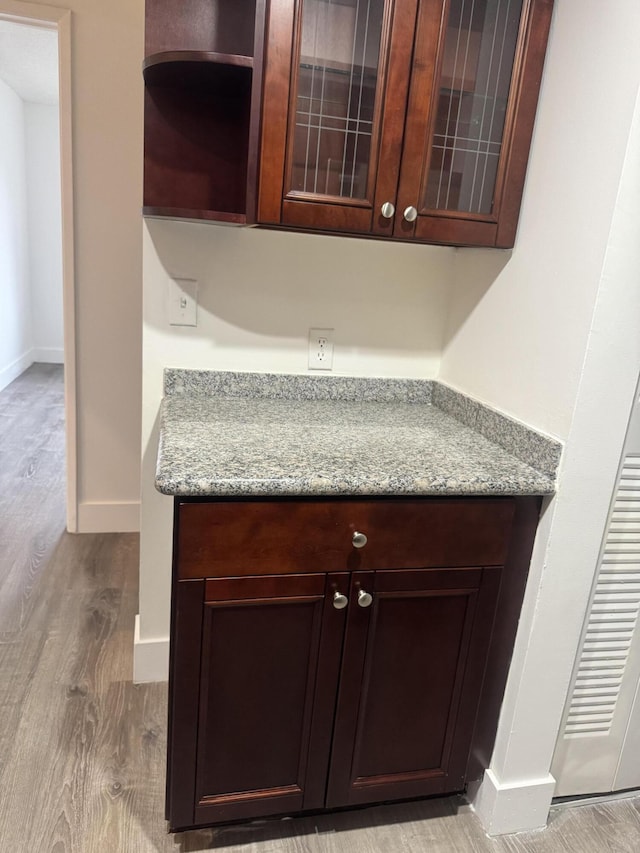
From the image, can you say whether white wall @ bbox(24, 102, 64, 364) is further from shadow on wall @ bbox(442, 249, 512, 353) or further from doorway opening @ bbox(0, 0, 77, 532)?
shadow on wall @ bbox(442, 249, 512, 353)

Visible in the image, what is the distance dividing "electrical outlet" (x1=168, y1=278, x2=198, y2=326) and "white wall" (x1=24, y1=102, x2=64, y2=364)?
4.71 meters

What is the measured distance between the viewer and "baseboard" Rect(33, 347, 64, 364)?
6285 millimetres

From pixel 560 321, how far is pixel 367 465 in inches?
19.4

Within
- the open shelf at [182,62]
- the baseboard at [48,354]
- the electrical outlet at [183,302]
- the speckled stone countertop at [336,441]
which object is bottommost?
the baseboard at [48,354]

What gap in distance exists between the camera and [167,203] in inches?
61.1

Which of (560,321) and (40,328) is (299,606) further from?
(40,328)

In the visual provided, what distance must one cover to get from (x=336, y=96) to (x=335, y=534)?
88cm

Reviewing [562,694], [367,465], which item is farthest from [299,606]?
[562,694]

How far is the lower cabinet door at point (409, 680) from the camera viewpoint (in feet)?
4.17

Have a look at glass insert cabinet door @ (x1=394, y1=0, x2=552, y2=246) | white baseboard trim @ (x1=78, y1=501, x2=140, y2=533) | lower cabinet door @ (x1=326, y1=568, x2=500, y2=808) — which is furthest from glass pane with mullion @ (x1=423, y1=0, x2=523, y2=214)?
white baseboard trim @ (x1=78, y1=501, x2=140, y2=533)

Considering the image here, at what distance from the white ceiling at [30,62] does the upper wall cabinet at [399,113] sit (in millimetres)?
2646

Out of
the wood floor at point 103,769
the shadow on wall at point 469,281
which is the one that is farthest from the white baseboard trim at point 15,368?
the shadow on wall at point 469,281

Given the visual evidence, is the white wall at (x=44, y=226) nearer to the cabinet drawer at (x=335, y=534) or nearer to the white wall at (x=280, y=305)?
the white wall at (x=280, y=305)

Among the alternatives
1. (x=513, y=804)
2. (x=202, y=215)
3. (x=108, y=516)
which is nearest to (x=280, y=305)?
(x=202, y=215)
